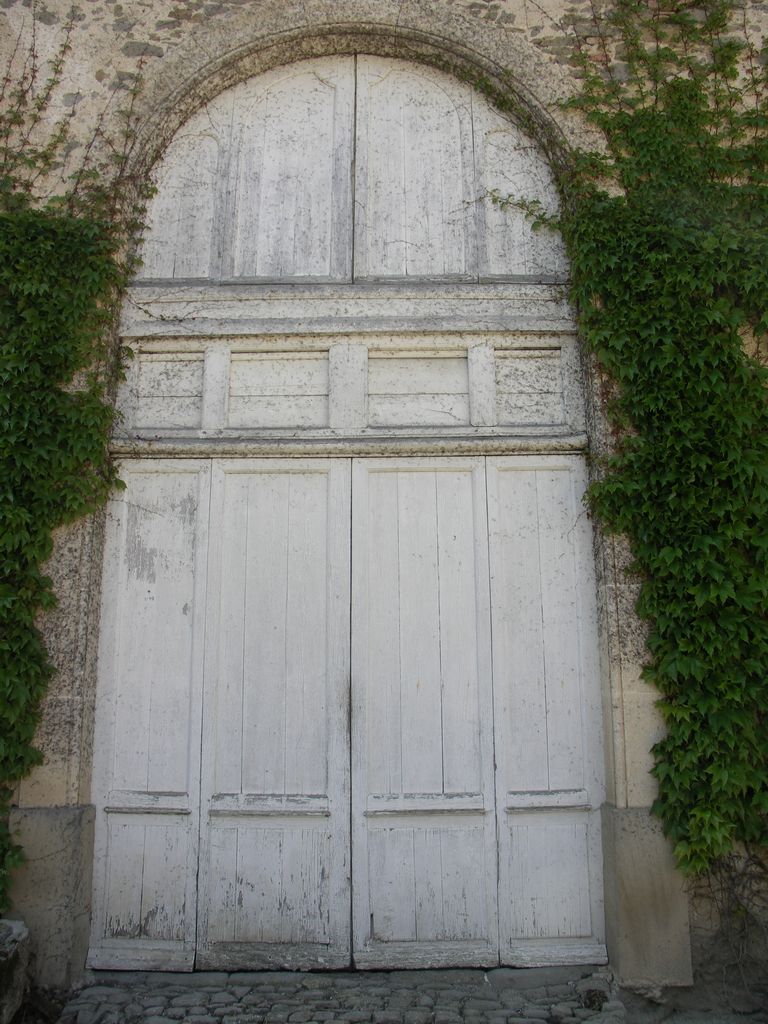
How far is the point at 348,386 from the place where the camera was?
158 inches

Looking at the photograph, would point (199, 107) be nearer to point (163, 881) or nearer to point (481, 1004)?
point (163, 881)

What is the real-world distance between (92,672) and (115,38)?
3.60 meters

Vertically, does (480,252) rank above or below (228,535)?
above

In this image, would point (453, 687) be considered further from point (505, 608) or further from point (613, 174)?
point (613, 174)

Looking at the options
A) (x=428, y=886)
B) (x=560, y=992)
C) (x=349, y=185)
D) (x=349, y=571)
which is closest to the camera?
(x=560, y=992)

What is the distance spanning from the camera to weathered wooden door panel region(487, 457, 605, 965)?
3.57 meters

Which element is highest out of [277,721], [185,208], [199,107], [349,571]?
[199,107]

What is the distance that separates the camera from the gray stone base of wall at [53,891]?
3385 mm

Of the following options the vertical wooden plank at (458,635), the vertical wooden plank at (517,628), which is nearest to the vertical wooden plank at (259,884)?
the vertical wooden plank at (458,635)

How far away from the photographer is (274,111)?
4434mm

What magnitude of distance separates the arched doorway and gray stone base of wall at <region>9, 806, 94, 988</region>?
156 millimetres

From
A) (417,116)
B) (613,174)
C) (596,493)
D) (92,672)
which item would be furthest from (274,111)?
(92,672)

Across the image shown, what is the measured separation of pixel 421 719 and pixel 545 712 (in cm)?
63

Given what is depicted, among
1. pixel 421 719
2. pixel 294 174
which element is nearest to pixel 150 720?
pixel 421 719
